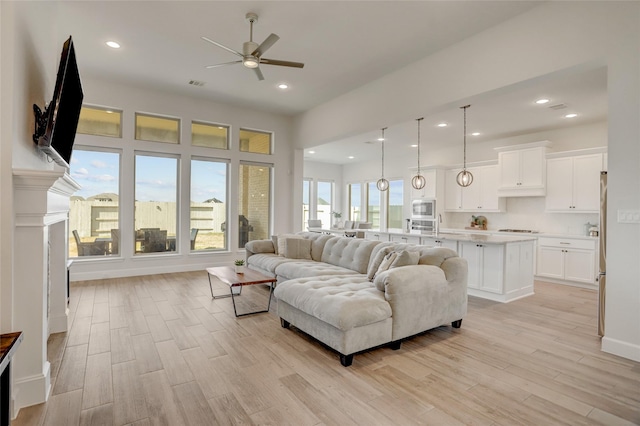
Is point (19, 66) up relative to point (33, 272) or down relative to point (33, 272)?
up

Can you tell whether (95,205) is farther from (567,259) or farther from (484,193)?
(567,259)

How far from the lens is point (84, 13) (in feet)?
11.8

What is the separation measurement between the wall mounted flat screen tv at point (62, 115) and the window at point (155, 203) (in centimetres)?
318

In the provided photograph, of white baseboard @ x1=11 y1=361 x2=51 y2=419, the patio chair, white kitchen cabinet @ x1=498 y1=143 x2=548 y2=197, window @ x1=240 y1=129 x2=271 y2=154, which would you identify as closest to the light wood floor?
white baseboard @ x1=11 y1=361 x2=51 y2=419

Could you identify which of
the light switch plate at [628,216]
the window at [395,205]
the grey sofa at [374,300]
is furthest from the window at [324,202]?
the light switch plate at [628,216]

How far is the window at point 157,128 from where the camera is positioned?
6.02 metres

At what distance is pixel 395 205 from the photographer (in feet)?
35.0

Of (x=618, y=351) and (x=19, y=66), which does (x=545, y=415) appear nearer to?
(x=618, y=351)

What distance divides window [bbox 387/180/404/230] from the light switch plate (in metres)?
7.45

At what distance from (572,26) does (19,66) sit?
451cm

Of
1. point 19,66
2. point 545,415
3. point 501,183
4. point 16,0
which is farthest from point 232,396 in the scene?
point 501,183

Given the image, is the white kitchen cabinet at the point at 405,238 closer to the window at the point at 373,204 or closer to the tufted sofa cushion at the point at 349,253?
the tufted sofa cushion at the point at 349,253

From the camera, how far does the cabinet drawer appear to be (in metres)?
5.77

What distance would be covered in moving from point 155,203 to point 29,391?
14.9 ft
